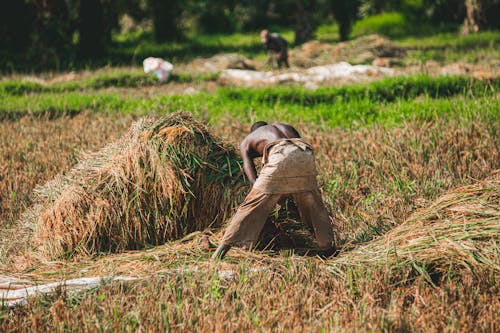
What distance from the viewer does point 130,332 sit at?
11.1 feet

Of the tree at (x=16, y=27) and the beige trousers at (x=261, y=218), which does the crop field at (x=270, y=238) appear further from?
the tree at (x=16, y=27)

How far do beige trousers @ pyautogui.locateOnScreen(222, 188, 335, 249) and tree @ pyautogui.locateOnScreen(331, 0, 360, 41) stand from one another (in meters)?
17.6

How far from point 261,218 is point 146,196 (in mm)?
1014

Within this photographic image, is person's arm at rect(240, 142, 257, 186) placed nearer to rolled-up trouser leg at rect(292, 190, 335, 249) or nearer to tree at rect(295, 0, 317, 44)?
rolled-up trouser leg at rect(292, 190, 335, 249)

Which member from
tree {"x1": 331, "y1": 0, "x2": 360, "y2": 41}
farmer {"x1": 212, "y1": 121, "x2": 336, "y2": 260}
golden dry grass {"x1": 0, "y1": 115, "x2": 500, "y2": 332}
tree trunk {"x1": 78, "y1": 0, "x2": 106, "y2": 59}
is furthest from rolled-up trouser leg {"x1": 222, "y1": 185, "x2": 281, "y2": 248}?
tree {"x1": 331, "y1": 0, "x2": 360, "y2": 41}

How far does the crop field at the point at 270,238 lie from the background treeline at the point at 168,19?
9.00 m

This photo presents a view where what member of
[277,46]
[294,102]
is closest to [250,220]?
[294,102]

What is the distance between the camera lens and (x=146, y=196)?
16.4 ft

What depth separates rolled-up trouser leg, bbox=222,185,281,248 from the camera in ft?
14.7

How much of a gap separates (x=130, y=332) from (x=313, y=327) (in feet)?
3.18

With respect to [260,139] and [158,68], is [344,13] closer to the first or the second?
[158,68]

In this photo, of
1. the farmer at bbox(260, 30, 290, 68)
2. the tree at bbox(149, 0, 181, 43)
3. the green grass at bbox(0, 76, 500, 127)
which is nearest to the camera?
the green grass at bbox(0, 76, 500, 127)

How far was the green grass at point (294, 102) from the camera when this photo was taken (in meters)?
9.30

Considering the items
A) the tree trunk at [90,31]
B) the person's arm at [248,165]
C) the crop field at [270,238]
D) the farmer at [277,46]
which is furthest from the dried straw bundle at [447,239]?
the tree trunk at [90,31]
